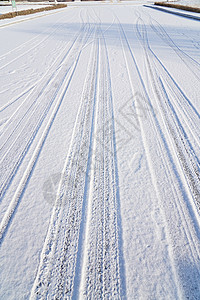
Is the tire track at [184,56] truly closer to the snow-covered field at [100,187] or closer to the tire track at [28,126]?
the snow-covered field at [100,187]

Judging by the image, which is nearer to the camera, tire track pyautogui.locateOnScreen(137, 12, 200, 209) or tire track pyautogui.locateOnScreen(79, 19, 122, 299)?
tire track pyautogui.locateOnScreen(79, 19, 122, 299)

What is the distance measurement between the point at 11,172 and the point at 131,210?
5.19 ft

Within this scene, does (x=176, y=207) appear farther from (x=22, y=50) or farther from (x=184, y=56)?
A: (x=22, y=50)

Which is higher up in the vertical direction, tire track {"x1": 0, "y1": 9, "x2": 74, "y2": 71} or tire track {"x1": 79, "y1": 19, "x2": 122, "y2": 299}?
tire track {"x1": 0, "y1": 9, "x2": 74, "y2": 71}

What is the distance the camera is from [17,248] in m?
1.70

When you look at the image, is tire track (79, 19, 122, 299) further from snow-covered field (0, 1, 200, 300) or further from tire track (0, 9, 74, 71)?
tire track (0, 9, 74, 71)

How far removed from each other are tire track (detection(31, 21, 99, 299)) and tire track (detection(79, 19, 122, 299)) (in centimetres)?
10

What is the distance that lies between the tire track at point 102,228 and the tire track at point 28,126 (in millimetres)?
1038

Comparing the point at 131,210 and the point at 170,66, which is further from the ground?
the point at 170,66

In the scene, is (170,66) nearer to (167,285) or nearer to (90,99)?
(90,99)

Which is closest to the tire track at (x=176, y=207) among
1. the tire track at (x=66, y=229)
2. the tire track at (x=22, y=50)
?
the tire track at (x=66, y=229)

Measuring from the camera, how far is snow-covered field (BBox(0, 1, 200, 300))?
1.53m

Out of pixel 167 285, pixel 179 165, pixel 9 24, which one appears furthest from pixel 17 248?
pixel 9 24

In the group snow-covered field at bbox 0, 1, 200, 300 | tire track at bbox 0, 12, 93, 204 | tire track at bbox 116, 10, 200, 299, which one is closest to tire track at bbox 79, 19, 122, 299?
snow-covered field at bbox 0, 1, 200, 300
